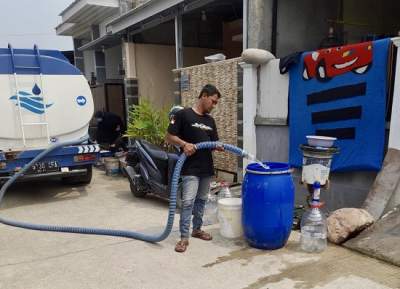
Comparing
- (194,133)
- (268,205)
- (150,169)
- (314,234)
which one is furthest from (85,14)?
(314,234)

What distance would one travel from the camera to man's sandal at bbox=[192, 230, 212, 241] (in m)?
4.07

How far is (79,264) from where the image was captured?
3510 mm

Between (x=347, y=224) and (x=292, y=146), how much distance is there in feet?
5.33

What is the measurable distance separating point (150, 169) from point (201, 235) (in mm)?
2047

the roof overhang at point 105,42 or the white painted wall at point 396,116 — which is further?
the roof overhang at point 105,42

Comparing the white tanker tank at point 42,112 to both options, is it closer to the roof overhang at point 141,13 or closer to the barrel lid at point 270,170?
the roof overhang at point 141,13

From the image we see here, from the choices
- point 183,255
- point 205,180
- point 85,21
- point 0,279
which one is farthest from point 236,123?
point 85,21

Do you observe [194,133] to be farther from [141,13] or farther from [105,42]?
[105,42]

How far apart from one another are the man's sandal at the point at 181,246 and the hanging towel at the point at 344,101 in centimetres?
216

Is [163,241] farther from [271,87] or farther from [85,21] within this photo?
[85,21]

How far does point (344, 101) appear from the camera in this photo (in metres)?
Result: 4.55

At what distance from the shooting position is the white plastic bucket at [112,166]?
8.48 meters

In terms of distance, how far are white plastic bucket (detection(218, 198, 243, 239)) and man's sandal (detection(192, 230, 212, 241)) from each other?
7.3 inches

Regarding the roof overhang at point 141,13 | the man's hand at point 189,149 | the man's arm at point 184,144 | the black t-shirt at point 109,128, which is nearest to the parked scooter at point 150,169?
the man's arm at point 184,144
